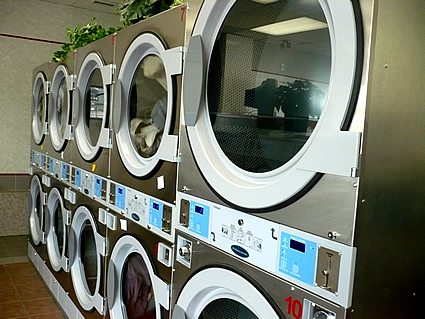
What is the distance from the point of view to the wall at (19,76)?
17.0 ft

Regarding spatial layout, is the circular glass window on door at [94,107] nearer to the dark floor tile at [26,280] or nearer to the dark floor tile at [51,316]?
the dark floor tile at [51,316]

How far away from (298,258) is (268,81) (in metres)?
0.53

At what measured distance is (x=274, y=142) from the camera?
4.15 ft

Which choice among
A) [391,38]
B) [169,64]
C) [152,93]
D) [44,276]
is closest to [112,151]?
[152,93]

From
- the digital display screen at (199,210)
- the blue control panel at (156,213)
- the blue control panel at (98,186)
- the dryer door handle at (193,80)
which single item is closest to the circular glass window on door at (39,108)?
the blue control panel at (98,186)

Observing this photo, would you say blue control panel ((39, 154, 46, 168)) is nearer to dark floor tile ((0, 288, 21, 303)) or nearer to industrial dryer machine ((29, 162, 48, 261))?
industrial dryer machine ((29, 162, 48, 261))

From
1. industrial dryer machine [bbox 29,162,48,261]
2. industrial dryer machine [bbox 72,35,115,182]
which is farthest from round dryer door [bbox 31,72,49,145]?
industrial dryer machine [bbox 72,35,115,182]

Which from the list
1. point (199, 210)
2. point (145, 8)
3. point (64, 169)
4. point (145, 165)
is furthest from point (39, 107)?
point (199, 210)

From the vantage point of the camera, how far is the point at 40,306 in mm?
3467

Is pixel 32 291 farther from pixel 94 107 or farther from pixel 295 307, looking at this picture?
pixel 295 307

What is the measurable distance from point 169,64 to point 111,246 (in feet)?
3.82

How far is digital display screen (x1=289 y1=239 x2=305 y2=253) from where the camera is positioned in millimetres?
1134

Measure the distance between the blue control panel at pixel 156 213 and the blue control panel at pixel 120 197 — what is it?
35cm

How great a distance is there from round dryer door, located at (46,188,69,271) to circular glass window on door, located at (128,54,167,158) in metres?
1.43
